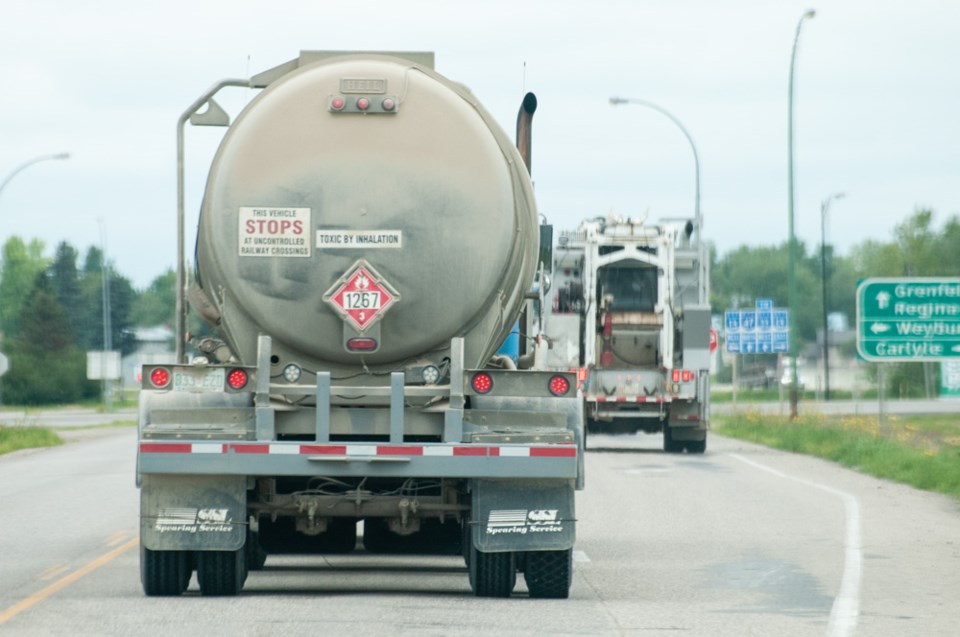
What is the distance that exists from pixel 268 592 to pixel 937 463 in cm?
1548

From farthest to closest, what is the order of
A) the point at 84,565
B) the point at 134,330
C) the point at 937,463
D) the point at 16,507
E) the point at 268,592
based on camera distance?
1. the point at 134,330
2. the point at 937,463
3. the point at 16,507
4. the point at 84,565
5. the point at 268,592

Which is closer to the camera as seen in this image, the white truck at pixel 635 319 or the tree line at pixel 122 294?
the white truck at pixel 635 319

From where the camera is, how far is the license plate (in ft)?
38.6

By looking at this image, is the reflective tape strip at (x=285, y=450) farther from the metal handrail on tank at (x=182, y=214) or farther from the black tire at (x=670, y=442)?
the black tire at (x=670, y=442)

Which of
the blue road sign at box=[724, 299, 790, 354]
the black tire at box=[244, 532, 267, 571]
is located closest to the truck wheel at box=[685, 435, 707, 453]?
the blue road sign at box=[724, 299, 790, 354]

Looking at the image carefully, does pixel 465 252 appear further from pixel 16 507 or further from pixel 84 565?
pixel 16 507

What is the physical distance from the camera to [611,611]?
1155cm

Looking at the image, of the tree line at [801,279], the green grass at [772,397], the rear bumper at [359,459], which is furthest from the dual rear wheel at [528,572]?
the tree line at [801,279]

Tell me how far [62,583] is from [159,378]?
218 centimetres

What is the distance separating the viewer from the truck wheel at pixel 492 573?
12.1 metres

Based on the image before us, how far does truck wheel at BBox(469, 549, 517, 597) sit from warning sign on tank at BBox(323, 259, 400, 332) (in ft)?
5.45

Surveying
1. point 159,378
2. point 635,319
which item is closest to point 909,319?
point 635,319

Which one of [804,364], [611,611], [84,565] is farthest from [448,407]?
[804,364]

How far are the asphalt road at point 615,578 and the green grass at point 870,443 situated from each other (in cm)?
231
